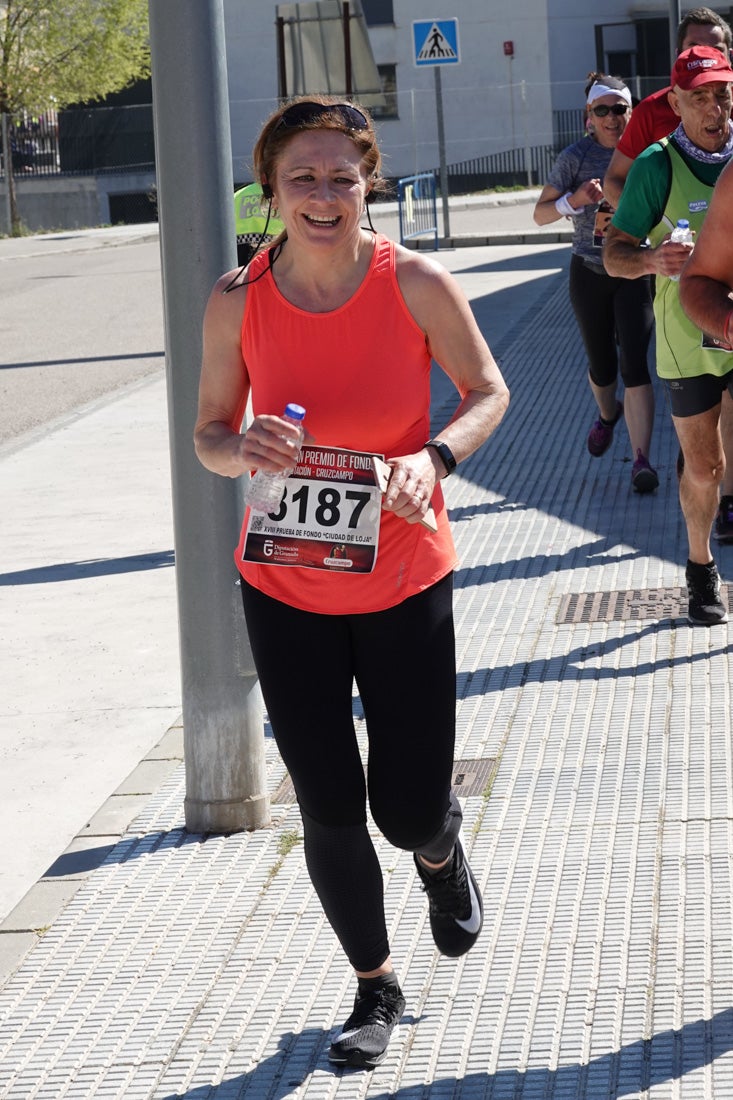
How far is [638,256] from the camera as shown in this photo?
6137mm

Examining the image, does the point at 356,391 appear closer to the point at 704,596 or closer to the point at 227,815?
the point at 227,815

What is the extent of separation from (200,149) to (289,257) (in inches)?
42.8

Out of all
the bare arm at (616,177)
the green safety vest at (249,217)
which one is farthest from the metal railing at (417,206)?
the bare arm at (616,177)

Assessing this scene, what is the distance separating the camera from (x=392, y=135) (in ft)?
147

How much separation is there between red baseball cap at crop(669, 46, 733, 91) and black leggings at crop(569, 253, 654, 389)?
6.56 ft

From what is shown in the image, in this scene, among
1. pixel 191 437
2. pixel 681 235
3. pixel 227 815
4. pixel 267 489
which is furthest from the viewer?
pixel 681 235

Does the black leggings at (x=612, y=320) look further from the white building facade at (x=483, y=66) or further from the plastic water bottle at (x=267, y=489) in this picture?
the white building facade at (x=483, y=66)

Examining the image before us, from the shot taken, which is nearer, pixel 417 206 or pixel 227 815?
pixel 227 815

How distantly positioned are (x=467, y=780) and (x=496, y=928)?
96 centimetres

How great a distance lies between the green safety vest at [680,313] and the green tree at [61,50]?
118ft

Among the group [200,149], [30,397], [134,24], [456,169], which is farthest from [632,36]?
[200,149]

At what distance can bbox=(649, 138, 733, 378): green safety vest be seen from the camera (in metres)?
6.16

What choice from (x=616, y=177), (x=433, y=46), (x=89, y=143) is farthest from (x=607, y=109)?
(x=89, y=143)

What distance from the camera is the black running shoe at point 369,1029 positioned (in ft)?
11.2
